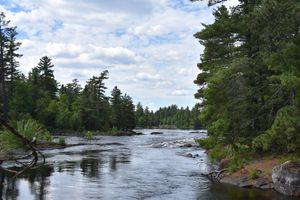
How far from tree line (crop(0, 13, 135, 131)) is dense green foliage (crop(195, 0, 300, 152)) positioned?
40.6 m

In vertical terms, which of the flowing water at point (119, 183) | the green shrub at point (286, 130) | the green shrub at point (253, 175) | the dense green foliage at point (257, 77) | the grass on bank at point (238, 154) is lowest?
the flowing water at point (119, 183)

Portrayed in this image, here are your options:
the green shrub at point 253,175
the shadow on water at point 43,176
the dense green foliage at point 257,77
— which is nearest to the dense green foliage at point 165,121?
the shadow on water at point 43,176

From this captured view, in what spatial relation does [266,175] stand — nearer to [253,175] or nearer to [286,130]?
[253,175]

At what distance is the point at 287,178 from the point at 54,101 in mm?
73852

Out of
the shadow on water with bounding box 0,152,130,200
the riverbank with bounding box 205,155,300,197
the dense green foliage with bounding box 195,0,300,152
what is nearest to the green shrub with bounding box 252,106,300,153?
the dense green foliage with bounding box 195,0,300,152

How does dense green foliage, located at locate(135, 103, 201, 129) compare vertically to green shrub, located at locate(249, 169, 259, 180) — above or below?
Result: above

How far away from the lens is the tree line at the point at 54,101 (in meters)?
74.6

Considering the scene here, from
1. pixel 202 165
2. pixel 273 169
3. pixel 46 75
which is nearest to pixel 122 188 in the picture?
pixel 273 169

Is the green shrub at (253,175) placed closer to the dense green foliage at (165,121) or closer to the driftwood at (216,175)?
the driftwood at (216,175)

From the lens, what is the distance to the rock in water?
17969 mm

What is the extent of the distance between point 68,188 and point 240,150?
9.76 meters

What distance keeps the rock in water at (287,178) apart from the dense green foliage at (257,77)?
1.13m

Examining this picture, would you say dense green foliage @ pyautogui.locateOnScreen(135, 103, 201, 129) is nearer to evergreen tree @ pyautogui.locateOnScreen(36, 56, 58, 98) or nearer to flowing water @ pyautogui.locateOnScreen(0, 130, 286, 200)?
evergreen tree @ pyautogui.locateOnScreen(36, 56, 58, 98)

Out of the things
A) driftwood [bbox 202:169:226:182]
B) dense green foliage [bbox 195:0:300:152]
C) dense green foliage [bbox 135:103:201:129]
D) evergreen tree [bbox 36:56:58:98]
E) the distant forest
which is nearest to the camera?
dense green foliage [bbox 195:0:300:152]
